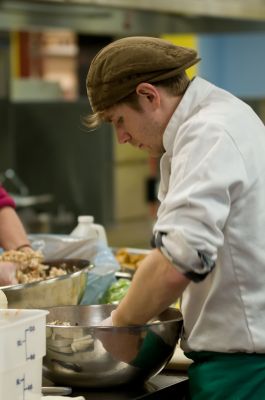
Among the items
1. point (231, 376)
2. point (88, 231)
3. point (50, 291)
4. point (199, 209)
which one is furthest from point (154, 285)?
point (88, 231)

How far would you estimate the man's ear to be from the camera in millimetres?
2270

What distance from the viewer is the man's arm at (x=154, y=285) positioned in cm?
217

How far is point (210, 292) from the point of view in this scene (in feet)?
7.55

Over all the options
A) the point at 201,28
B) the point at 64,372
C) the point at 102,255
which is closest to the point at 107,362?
the point at 64,372

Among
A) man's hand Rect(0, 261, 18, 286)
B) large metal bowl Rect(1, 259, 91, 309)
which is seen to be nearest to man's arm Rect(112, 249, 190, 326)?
large metal bowl Rect(1, 259, 91, 309)

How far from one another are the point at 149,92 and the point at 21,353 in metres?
0.65

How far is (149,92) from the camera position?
2.28 metres

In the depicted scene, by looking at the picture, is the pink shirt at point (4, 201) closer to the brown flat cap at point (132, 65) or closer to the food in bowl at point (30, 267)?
the food in bowl at point (30, 267)

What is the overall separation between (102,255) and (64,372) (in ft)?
3.05

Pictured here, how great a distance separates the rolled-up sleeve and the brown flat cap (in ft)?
0.53

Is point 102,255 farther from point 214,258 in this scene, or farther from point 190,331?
point 214,258

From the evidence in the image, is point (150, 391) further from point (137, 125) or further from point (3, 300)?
point (137, 125)

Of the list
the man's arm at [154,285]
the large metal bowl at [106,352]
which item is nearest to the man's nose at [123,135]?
the man's arm at [154,285]

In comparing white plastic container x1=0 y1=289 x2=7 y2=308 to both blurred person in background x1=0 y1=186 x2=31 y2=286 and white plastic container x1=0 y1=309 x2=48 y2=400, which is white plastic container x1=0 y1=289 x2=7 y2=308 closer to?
white plastic container x1=0 y1=309 x2=48 y2=400
